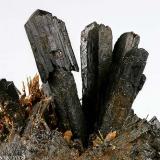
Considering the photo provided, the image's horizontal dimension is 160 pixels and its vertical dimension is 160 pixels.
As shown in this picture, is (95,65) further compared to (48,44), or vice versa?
Answer: (95,65)

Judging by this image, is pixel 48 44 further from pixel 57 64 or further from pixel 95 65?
pixel 95 65

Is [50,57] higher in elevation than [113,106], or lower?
higher

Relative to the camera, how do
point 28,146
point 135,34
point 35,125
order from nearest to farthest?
point 28,146 < point 35,125 < point 135,34

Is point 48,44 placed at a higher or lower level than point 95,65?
higher

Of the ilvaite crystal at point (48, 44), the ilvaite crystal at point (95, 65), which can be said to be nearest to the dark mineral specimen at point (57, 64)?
the ilvaite crystal at point (48, 44)

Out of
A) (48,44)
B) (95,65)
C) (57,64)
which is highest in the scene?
(48,44)

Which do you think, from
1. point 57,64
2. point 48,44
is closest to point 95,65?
point 57,64

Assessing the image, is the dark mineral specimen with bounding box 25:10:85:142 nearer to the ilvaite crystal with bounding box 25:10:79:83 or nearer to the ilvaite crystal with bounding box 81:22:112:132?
the ilvaite crystal with bounding box 25:10:79:83

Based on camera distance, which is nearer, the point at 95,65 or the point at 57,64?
the point at 57,64

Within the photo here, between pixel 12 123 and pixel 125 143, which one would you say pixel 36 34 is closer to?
pixel 12 123

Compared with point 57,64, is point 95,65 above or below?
below

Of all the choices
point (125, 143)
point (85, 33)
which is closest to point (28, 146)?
point (125, 143)
